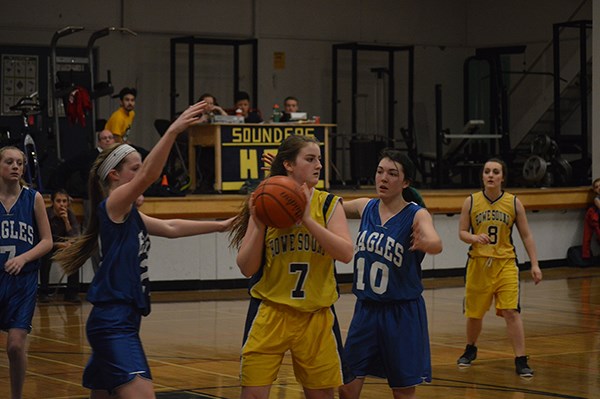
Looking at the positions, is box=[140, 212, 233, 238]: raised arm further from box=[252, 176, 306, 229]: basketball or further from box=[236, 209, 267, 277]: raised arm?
box=[252, 176, 306, 229]: basketball

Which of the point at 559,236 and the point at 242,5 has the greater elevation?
the point at 242,5

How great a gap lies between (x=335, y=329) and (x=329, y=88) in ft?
55.9

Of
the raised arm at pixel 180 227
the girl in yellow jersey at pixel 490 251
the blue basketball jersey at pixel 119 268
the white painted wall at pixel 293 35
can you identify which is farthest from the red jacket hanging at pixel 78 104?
the blue basketball jersey at pixel 119 268

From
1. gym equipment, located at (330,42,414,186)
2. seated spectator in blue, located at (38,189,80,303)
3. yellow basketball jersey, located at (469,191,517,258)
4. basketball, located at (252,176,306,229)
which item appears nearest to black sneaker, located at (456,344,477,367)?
yellow basketball jersey, located at (469,191,517,258)

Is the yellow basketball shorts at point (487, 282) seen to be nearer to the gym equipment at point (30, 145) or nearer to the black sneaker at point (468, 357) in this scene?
the black sneaker at point (468, 357)

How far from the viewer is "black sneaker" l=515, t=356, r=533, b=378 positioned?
8516 mm

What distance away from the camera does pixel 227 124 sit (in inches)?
612

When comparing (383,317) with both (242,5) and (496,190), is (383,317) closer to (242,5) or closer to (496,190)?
(496,190)

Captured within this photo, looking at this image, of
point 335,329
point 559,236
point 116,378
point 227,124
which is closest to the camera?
point 116,378

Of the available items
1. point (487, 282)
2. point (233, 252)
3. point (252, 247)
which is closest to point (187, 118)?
point (252, 247)

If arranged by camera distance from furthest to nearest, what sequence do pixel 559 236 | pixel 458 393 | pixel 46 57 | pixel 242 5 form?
pixel 242 5
pixel 46 57
pixel 559 236
pixel 458 393

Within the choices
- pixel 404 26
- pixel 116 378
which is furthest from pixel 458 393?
pixel 404 26

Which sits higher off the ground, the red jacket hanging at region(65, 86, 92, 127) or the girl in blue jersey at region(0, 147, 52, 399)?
the red jacket hanging at region(65, 86, 92, 127)

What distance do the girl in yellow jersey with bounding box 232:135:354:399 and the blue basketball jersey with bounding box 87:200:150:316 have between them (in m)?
0.47
